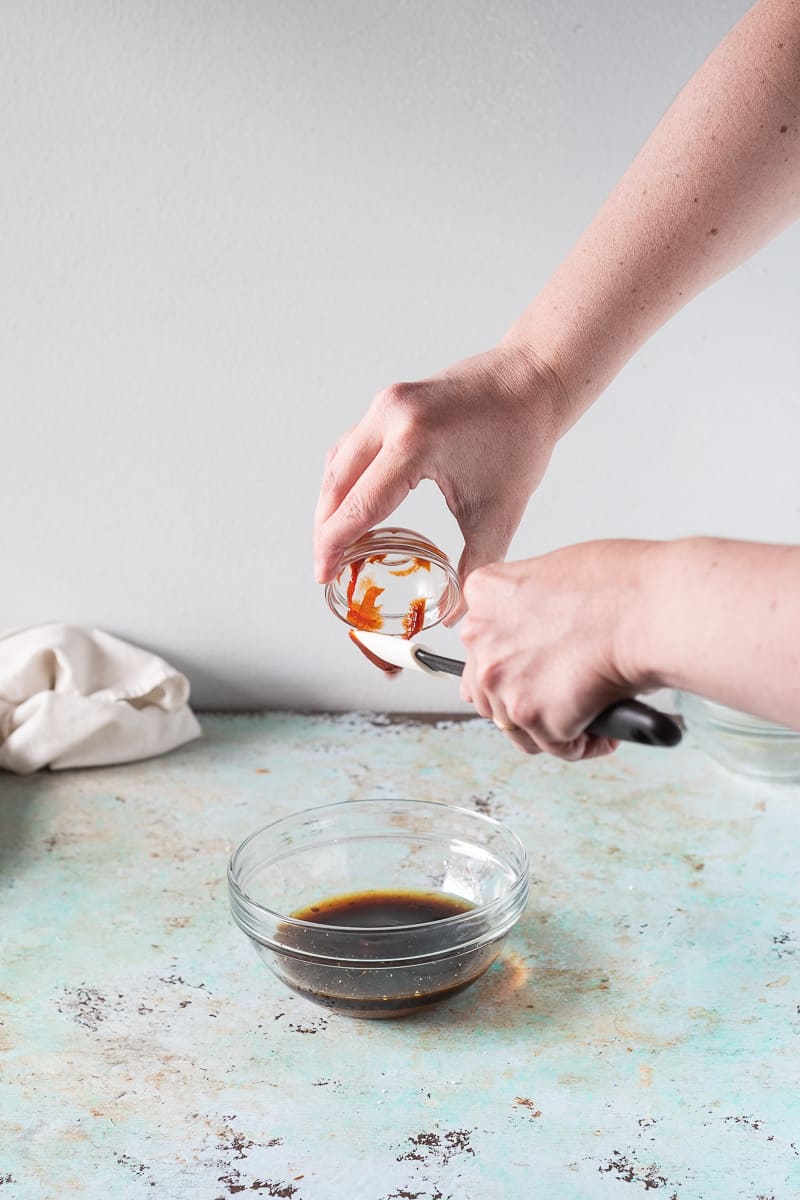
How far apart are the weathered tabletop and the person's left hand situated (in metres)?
0.24

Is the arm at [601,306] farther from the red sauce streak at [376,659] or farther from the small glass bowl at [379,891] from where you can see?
the small glass bowl at [379,891]

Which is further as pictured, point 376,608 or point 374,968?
point 376,608

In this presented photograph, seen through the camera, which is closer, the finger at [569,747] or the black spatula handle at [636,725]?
the black spatula handle at [636,725]


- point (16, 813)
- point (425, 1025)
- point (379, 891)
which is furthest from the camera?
point (16, 813)

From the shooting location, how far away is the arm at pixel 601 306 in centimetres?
89

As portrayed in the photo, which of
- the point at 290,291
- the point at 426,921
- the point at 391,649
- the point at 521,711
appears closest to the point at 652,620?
the point at 521,711

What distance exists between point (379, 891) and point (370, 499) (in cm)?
34

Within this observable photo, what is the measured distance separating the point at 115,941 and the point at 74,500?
2.05ft

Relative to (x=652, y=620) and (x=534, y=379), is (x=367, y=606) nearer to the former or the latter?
(x=534, y=379)

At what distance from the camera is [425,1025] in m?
0.89

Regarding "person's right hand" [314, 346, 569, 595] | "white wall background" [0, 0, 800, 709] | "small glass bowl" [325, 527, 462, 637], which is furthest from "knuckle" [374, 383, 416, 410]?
"white wall background" [0, 0, 800, 709]

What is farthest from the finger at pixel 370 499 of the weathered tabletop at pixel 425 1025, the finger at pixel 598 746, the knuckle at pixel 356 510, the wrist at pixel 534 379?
the weathered tabletop at pixel 425 1025

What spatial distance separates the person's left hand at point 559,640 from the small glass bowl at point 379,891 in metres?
0.17

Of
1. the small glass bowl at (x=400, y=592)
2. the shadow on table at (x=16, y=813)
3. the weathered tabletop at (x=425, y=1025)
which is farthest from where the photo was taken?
the shadow on table at (x=16, y=813)
